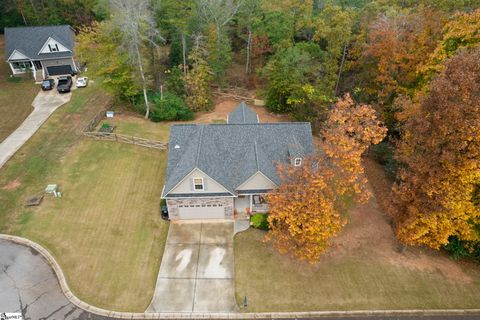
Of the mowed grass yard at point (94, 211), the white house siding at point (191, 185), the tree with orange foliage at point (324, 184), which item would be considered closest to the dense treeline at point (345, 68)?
the tree with orange foliage at point (324, 184)

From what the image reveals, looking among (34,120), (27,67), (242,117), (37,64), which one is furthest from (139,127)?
(27,67)

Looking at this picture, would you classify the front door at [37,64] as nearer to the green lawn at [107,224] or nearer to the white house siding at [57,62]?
the white house siding at [57,62]

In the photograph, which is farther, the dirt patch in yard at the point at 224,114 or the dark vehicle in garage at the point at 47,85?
the dark vehicle in garage at the point at 47,85

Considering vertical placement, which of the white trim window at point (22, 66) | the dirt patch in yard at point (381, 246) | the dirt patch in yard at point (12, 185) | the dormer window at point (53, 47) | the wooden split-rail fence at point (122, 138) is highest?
the dormer window at point (53, 47)

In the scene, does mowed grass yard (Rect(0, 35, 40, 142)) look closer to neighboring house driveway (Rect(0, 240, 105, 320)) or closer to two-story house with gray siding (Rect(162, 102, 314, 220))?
neighboring house driveway (Rect(0, 240, 105, 320))

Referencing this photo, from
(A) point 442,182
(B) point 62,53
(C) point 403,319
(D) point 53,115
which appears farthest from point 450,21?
(B) point 62,53
